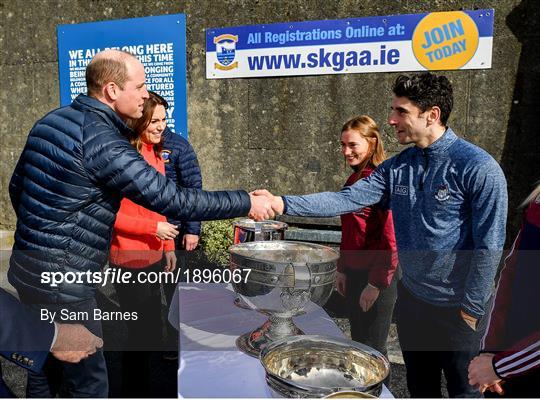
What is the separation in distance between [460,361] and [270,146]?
4.08 m

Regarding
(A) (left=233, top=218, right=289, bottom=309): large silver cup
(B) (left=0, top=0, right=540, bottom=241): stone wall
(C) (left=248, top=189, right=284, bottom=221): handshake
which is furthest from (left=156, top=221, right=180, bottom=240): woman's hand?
(B) (left=0, top=0, right=540, bottom=241): stone wall

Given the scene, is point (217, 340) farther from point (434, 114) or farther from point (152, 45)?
point (152, 45)

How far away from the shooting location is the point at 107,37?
664cm

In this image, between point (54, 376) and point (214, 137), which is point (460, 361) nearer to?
point (54, 376)

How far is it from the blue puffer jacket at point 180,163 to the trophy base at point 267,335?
2.13m

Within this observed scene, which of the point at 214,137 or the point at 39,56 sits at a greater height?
the point at 39,56

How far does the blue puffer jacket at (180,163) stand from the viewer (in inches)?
161

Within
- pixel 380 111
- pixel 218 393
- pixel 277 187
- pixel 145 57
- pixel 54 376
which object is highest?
pixel 145 57

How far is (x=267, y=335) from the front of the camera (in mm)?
2180

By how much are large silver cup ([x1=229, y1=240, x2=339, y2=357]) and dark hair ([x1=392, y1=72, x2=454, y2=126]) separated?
1.04 m

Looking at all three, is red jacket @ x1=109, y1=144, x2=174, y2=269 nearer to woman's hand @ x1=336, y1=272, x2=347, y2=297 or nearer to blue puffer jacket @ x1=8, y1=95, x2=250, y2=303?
blue puffer jacket @ x1=8, y1=95, x2=250, y2=303

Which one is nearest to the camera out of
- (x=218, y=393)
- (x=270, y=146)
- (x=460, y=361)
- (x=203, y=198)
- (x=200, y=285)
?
(x=218, y=393)

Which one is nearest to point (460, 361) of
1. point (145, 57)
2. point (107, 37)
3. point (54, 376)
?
point (54, 376)

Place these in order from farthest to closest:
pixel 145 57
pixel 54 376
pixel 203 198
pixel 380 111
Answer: pixel 145 57 < pixel 380 111 < pixel 54 376 < pixel 203 198
